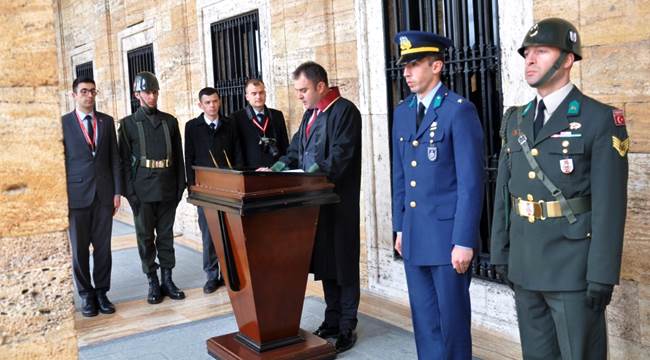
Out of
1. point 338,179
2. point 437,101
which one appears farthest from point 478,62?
point 437,101

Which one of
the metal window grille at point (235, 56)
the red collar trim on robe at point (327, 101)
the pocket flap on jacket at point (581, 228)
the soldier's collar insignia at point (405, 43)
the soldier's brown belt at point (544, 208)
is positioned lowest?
the pocket flap on jacket at point (581, 228)

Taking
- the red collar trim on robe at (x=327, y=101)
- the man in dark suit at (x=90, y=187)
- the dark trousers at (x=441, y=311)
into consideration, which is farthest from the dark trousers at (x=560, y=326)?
the man in dark suit at (x=90, y=187)

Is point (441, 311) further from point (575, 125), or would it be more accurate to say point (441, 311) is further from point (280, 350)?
point (280, 350)

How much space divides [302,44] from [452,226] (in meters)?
3.72

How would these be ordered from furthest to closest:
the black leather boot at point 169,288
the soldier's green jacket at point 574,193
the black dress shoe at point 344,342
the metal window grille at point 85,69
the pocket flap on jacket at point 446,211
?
the metal window grille at point 85,69 → the black leather boot at point 169,288 → the black dress shoe at point 344,342 → the pocket flap on jacket at point 446,211 → the soldier's green jacket at point 574,193

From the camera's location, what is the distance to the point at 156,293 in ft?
20.0

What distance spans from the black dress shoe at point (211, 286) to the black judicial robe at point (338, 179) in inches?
76.5

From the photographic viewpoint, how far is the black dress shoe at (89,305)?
5773 millimetres

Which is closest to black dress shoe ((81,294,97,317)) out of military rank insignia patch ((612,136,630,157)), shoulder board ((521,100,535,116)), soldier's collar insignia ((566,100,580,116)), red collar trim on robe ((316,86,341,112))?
red collar trim on robe ((316,86,341,112))

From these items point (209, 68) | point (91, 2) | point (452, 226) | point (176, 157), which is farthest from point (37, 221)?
point (91, 2)

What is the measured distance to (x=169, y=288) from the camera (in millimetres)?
6188

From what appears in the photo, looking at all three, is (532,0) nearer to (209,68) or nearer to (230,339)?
(230,339)

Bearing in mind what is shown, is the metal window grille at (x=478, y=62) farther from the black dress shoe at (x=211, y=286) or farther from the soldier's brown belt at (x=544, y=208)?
the black dress shoe at (x=211, y=286)

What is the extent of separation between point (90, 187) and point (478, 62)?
311 cm
